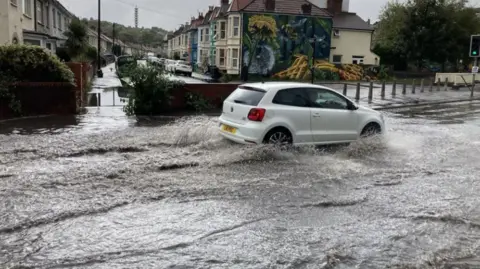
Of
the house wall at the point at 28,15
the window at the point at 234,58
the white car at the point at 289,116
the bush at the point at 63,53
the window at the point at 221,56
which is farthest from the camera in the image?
the window at the point at 221,56

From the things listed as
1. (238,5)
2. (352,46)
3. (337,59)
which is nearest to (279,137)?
(238,5)

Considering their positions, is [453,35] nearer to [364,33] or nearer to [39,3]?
[364,33]

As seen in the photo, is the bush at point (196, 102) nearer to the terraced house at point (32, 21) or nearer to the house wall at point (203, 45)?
the terraced house at point (32, 21)

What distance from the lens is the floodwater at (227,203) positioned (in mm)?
4867

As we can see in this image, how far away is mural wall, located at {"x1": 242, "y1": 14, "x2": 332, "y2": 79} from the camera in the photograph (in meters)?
44.9

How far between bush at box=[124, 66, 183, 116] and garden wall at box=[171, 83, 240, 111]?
2.98 feet

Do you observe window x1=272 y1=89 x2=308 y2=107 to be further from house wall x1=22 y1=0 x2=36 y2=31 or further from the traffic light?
house wall x1=22 y1=0 x2=36 y2=31

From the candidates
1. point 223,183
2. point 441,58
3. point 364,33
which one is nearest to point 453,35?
point 441,58

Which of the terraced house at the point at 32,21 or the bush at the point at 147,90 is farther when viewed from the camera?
the terraced house at the point at 32,21

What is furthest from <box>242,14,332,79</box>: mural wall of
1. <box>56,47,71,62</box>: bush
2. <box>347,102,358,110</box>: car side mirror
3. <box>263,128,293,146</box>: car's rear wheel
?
<box>263,128,293,146</box>: car's rear wheel

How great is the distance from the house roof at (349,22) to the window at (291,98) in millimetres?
42727

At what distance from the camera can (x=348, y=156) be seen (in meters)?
9.80

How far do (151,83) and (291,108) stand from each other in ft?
23.2

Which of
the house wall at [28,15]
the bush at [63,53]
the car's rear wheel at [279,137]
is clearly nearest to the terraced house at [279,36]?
the bush at [63,53]
